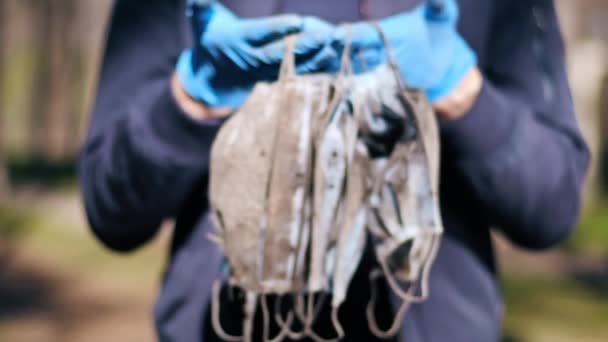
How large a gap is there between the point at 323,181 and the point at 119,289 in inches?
154

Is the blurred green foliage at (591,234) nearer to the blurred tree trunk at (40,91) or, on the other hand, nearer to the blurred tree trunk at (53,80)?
the blurred tree trunk at (53,80)

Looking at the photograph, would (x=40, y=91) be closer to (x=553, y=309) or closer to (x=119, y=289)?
(x=119, y=289)

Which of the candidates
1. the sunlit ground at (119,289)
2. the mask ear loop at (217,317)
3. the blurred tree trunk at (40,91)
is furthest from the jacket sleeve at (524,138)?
the blurred tree trunk at (40,91)

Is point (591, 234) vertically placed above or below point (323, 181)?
below

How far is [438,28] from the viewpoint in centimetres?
120

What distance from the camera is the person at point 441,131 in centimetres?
121

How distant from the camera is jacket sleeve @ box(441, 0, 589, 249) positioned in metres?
1.24

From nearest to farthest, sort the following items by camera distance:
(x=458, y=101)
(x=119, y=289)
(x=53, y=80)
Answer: (x=458, y=101)
(x=119, y=289)
(x=53, y=80)

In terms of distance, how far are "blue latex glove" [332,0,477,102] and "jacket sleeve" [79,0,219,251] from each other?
243 mm

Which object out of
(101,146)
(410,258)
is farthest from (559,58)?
(101,146)

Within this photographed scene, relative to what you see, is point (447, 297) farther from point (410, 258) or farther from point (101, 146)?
point (101, 146)

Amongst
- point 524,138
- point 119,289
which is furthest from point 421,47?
point 119,289

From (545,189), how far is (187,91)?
1.70 feet

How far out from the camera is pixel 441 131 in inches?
48.0
